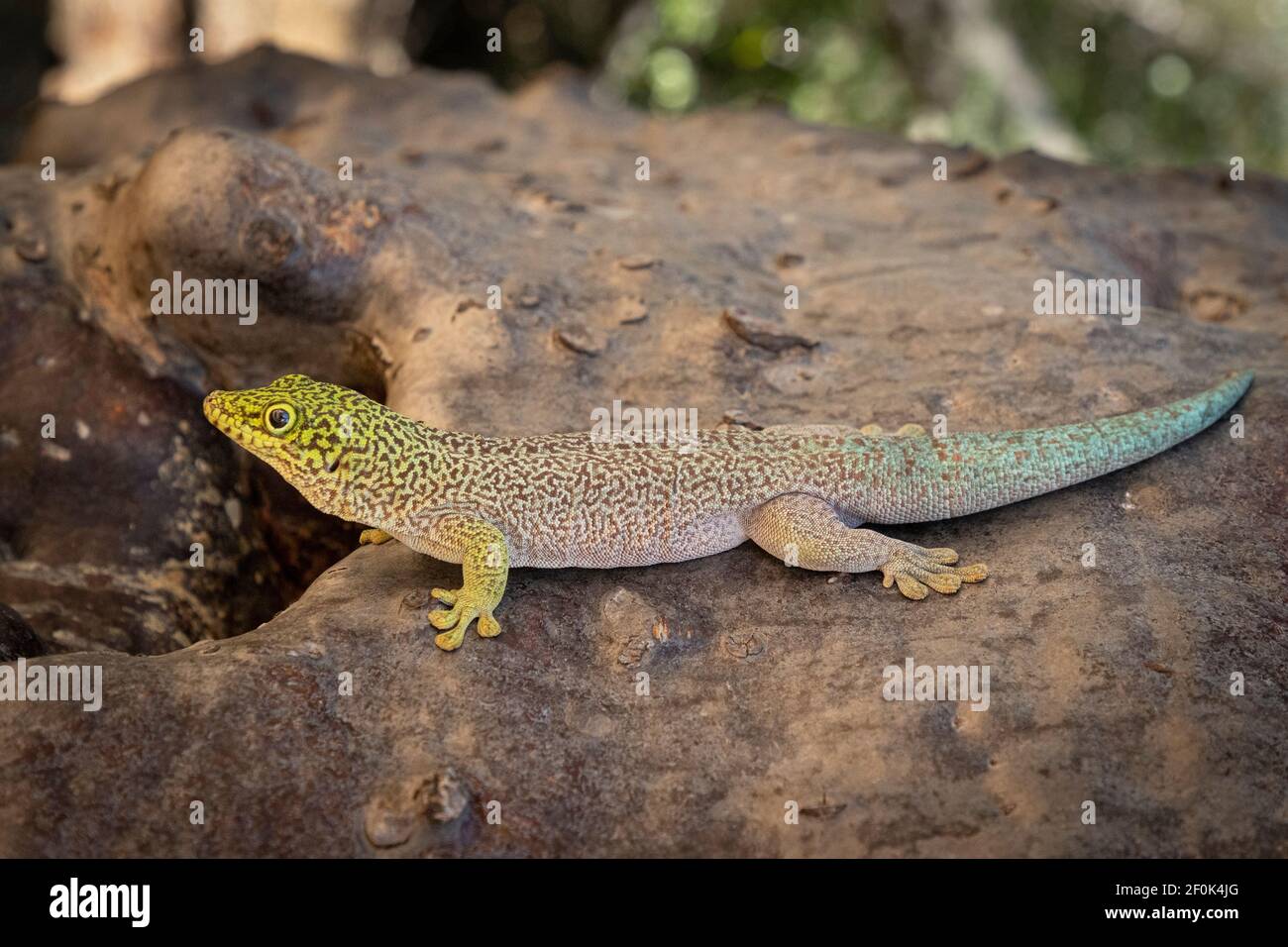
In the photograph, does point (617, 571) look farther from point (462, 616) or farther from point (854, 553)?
point (854, 553)

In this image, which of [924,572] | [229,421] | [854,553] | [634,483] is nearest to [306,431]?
[229,421]

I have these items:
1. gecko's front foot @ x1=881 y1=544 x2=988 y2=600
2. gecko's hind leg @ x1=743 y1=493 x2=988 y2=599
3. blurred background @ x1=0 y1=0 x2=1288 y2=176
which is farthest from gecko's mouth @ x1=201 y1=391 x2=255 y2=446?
blurred background @ x1=0 y1=0 x2=1288 y2=176

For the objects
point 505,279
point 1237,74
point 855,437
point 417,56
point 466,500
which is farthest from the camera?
point 417,56

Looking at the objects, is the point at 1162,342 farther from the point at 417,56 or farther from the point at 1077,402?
the point at 417,56

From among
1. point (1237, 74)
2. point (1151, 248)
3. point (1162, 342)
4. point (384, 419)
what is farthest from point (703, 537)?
point (1237, 74)

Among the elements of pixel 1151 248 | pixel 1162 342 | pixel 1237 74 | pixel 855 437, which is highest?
pixel 1237 74

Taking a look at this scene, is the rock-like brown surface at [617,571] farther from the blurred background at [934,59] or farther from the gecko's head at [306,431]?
→ the blurred background at [934,59]
